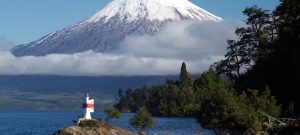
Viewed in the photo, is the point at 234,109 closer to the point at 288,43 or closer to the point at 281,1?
the point at 288,43

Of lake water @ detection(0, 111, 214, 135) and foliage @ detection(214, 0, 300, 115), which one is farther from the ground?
foliage @ detection(214, 0, 300, 115)

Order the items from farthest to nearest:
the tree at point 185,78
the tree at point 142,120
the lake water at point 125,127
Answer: the tree at point 185,78 → the lake water at point 125,127 → the tree at point 142,120

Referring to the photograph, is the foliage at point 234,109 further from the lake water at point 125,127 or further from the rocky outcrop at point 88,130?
the rocky outcrop at point 88,130

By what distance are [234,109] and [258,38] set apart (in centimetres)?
1594

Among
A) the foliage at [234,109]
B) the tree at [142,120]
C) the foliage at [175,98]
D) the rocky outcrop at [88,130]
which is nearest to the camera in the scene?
the rocky outcrop at [88,130]

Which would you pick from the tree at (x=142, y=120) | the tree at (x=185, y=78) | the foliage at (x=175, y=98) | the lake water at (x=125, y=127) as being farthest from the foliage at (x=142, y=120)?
the tree at (x=185, y=78)

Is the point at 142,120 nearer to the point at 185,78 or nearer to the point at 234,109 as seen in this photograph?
the point at 234,109

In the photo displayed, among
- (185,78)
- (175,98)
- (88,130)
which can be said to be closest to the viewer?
(88,130)

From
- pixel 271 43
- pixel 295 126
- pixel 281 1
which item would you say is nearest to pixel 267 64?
pixel 271 43

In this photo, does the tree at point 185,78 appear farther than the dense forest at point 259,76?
Yes

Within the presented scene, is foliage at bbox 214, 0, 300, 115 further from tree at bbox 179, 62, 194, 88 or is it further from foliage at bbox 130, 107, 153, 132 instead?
tree at bbox 179, 62, 194, 88

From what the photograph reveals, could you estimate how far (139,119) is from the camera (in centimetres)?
5700

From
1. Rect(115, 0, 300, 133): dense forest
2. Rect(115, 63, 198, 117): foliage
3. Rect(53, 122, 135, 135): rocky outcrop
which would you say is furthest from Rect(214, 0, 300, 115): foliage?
Rect(115, 63, 198, 117): foliage

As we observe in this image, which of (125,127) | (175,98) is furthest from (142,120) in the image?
(175,98)
